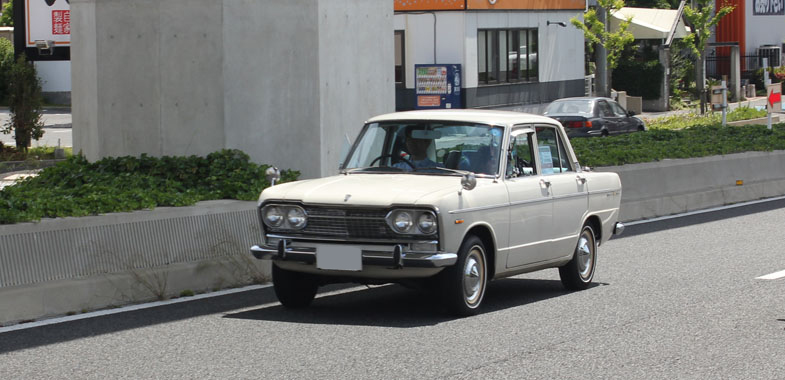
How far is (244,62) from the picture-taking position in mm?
13742

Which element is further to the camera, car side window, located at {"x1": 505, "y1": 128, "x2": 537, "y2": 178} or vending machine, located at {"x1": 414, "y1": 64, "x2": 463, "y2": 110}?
vending machine, located at {"x1": 414, "y1": 64, "x2": 463, "y2": 110}

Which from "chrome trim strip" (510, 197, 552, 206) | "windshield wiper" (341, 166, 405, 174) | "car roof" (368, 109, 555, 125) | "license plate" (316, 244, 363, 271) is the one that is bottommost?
"license plate" (316, 244, 363, 271)

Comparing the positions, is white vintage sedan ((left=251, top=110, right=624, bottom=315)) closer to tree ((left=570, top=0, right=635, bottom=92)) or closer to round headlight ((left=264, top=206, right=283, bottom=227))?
round headlight ((left=264, top=206, right=283, bottom=227))

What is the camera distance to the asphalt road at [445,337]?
7441 millimetres

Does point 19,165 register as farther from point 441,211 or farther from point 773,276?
point 441,211

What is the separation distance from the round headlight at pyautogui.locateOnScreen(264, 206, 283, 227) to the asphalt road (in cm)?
71

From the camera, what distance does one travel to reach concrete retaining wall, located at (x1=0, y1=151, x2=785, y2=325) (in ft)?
30.0

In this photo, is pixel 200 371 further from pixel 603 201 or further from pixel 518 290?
pixel 603 201

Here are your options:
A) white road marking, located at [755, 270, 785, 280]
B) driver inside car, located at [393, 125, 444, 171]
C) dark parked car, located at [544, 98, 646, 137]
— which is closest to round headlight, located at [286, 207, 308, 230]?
driver inside car, located at [393, 125, 444, 171]

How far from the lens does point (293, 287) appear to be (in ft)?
31.5

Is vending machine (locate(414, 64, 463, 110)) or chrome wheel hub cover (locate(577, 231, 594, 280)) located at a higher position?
vending machine (locate(414, 64, 463, 110))

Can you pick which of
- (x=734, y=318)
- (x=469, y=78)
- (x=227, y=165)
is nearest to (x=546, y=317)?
(x=734, y=318)

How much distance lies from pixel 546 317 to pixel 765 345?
1758mm

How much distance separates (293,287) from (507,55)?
3785cm
